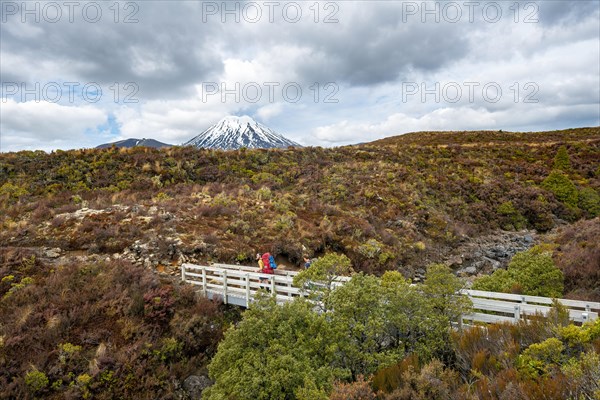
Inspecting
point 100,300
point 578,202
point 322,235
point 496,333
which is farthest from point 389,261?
point 578,202

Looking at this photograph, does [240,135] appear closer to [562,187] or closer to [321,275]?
[562,187]

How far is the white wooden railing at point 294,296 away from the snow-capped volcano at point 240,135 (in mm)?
81891

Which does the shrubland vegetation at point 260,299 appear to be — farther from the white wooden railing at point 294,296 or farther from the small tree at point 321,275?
the white wooden railing at point 294,296

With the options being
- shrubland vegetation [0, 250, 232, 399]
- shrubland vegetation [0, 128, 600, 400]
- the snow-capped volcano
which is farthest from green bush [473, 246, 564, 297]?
the snow-capped volcano

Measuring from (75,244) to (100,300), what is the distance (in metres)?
5.07

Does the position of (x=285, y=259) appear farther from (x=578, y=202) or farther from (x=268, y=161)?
(x=578, y=202)

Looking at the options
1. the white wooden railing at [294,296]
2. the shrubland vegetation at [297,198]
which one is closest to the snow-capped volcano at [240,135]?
the shrubland vegetation at [297,198]

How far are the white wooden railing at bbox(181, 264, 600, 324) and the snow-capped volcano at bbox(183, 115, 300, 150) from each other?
269 ft

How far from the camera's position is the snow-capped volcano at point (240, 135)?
316 feet

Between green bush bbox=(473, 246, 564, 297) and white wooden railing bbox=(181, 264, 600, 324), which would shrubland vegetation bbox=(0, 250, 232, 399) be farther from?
green bush bbox=(473, 246, 564, 297)

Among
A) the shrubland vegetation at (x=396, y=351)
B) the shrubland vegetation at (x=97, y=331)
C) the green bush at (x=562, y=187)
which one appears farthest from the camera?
the green bush at (x=562, y=187)

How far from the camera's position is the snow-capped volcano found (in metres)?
96.4

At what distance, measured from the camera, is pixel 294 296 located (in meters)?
9.78

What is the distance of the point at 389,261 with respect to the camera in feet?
54.8
